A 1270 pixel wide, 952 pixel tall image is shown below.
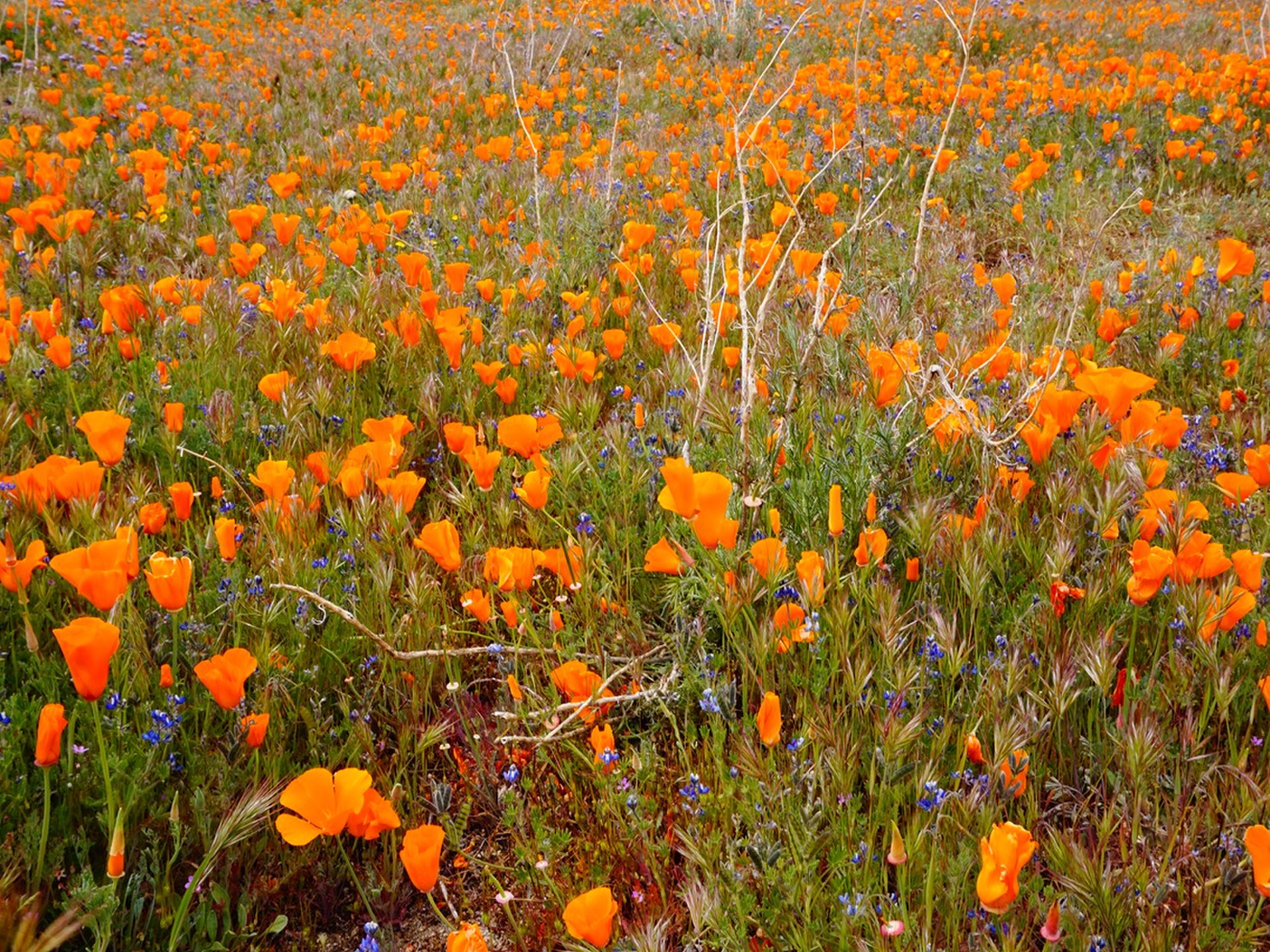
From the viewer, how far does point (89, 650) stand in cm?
146

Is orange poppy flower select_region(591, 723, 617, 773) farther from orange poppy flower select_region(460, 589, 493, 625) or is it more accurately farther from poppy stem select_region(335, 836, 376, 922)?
poppy stem select_region(335, 836, 376, 922)

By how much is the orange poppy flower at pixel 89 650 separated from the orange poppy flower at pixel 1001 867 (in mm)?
1391

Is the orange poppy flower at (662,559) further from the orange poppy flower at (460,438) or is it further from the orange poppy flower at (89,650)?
the orange poppy flower at (89,650)

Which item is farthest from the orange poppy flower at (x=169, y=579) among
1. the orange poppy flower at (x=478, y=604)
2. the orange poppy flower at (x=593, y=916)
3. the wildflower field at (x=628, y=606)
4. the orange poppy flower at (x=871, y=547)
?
the orange poppy flower at (x=871, y=547)

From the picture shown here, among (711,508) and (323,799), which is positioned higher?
(711,508)

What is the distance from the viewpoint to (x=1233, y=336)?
3686 millimetres

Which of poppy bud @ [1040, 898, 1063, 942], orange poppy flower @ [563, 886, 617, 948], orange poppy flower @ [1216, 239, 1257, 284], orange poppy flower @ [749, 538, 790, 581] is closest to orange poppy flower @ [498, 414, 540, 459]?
orange poppy flower @ [749, 538, 790, 581]

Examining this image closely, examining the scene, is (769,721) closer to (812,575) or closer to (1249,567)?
(812,575)

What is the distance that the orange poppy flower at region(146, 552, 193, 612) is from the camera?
174 centimetres

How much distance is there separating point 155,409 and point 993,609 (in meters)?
2.63

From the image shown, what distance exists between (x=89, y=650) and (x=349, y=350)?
5.21ft

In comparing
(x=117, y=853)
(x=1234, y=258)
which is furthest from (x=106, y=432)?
(x=1234, y=258)

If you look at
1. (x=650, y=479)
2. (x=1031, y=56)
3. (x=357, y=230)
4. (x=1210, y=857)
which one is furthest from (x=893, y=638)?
(x=1031, y=56)

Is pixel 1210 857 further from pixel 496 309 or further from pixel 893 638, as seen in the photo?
pixel 496 309
